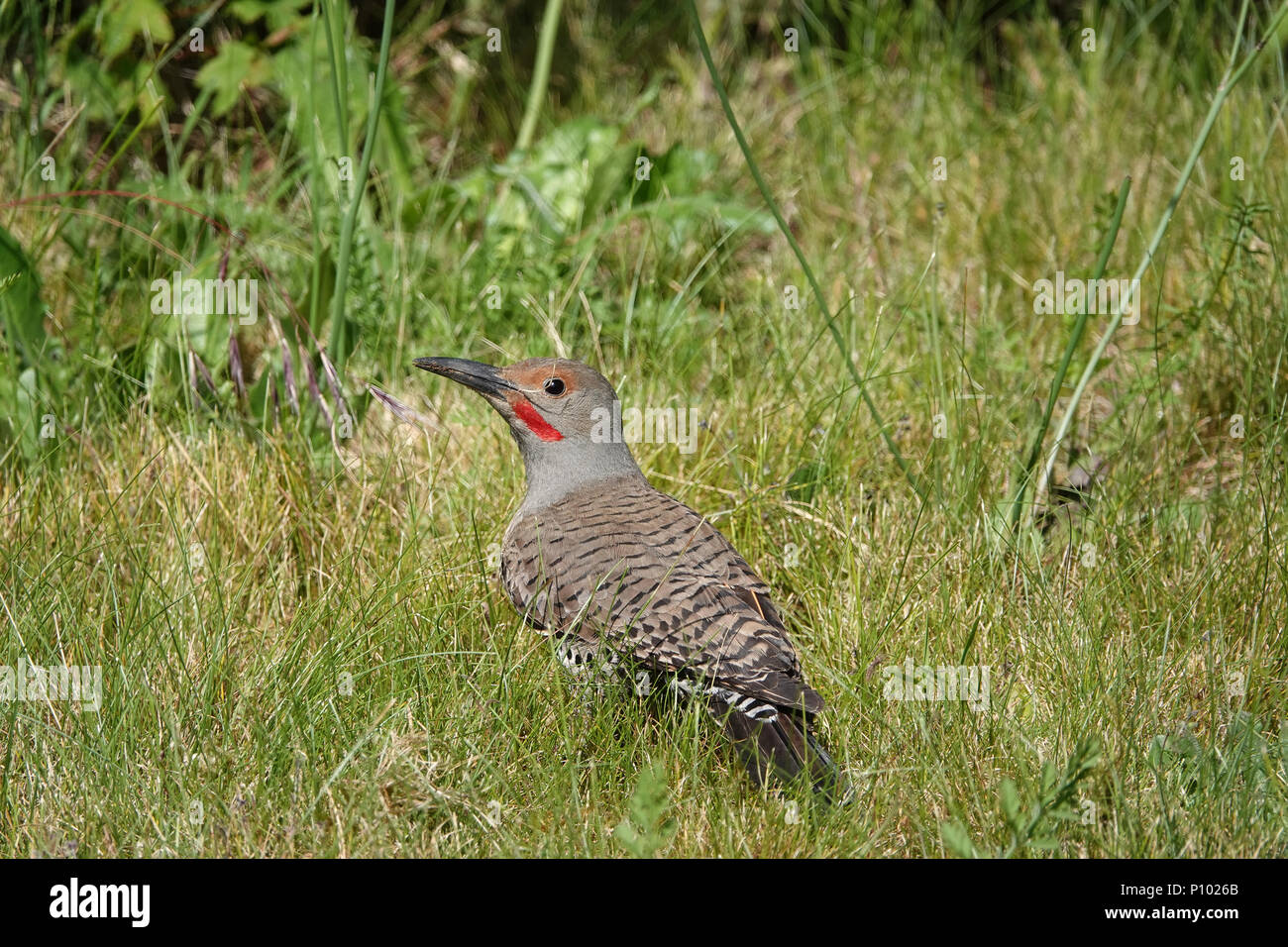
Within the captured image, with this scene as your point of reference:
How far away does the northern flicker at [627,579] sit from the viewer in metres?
3.24

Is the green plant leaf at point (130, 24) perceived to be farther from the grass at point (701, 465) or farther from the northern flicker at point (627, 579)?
the northern flicker at point (627, 579)

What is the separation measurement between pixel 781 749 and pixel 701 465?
142cm

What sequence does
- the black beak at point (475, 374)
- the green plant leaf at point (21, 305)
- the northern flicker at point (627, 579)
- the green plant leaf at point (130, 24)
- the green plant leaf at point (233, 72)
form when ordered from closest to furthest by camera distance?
the northern flicker at point (627, 579)
the black beak at point (475, 374)
the green plant leaf at point (21, 305)
the green plant leaf at point (130, 24)
the green plant leaf at point (233, 72)

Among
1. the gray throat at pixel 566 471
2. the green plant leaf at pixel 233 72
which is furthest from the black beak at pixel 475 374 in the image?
the green plant leaf at pixel 233 72

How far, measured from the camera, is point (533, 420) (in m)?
4.09

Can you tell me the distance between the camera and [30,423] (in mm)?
4277

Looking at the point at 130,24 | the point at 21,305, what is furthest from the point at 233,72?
the point at 21,305

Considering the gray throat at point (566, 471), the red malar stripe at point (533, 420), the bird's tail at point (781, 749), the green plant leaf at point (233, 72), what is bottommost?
the bird's tail at point (781, 749)

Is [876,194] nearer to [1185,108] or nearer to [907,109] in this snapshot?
[907,109]

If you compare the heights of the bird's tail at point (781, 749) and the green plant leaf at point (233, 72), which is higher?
the green plant leaf at point (233, 72)

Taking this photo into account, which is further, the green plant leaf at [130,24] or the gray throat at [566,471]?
the green plant leaf at [130,24]

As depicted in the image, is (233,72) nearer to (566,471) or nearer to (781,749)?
(566,471)

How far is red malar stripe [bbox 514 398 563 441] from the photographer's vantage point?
409 centimetres

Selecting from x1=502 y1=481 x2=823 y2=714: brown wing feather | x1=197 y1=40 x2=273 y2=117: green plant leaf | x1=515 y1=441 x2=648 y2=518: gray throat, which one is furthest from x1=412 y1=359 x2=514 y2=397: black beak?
x1=197 y1=40 x2=273 y2=117: green plant leaf
